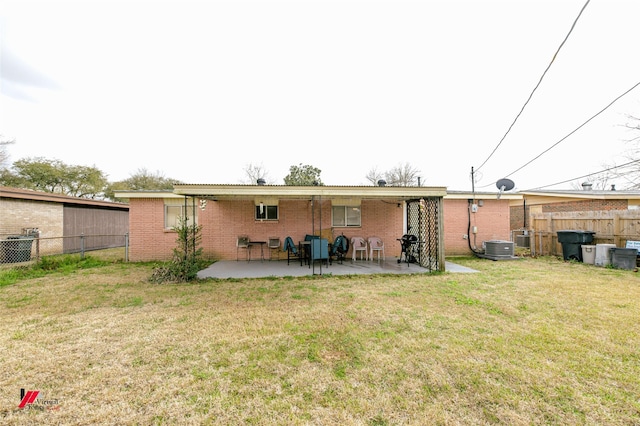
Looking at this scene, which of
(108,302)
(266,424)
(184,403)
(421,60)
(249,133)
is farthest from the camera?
(249,133)

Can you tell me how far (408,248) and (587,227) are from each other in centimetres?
650

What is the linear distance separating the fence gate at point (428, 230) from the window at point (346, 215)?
78.4 inches

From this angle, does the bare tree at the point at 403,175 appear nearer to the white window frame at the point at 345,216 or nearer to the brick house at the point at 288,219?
the brick house at the point at 288,219

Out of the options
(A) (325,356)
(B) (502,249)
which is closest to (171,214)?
(A) (325,356)

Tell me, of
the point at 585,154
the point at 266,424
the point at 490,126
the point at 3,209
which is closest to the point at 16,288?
the point at 3,209

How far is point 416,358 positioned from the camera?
268cm

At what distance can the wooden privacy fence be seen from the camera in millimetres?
7895

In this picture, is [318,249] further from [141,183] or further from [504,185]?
[141,183]

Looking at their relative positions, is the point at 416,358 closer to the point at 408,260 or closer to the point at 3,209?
the point at 408,260

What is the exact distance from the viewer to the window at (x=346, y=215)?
9.65m

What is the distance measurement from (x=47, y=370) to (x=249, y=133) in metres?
17.9

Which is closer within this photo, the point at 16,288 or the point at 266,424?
the point at 266,424

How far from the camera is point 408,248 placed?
28.3 ft

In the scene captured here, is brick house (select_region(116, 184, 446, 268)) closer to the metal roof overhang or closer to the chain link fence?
the chain link fence
